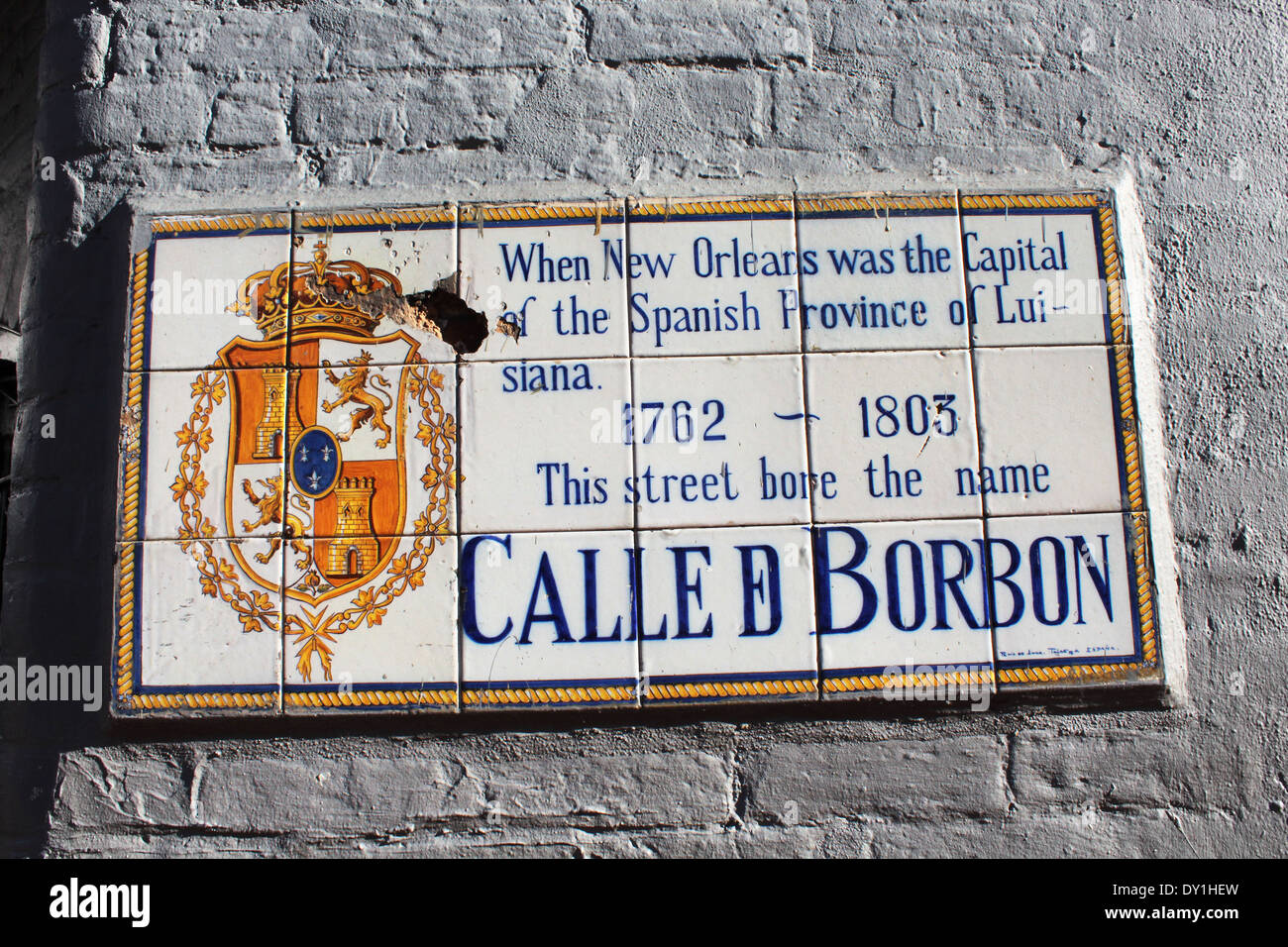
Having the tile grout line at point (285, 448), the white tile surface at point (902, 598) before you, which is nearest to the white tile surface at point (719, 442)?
the white tile surface at point (902, 598)

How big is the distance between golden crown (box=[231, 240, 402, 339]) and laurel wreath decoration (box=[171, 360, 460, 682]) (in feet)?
0.50

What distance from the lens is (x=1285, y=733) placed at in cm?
177

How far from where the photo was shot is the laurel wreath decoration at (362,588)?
174 cm

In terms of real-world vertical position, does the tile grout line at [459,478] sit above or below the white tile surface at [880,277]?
below

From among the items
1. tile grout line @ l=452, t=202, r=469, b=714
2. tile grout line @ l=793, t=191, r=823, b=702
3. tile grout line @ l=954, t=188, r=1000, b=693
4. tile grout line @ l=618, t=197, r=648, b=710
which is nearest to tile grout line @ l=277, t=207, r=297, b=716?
tile grout line @ l=452, t=202, r=469, b=714

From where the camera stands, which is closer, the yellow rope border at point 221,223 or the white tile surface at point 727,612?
the white tile surface at point 727,612

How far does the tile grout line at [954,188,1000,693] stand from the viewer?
5.74 ft

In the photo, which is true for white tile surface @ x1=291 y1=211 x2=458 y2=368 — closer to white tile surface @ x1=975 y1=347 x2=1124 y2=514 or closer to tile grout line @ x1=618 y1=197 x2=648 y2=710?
tile grout line @ x1=618 y1=197 x2=648 y2=710

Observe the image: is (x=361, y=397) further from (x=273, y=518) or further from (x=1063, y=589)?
(x=1063, y=589)

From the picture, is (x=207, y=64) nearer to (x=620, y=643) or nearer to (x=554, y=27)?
(x=554, y=27)

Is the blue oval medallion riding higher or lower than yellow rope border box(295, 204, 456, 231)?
lower

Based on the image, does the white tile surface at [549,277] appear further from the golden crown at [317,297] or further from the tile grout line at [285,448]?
the tile grout line at [285,448]
